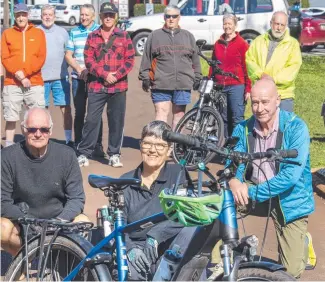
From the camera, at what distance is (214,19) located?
24.5m

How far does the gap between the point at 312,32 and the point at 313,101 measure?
1333cm

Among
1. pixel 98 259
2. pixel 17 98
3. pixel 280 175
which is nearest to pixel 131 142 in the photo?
pixel 17 98

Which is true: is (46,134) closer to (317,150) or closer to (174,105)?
→ (174,105)

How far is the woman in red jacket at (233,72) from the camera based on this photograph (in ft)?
35.0

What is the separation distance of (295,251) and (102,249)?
153 cm

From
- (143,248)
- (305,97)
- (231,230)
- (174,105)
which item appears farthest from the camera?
(305,97)

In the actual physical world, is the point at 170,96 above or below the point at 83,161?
above

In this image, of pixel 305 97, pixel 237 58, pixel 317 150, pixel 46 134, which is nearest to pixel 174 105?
pixel 237 58

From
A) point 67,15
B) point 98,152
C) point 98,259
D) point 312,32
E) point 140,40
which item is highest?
point 98,259

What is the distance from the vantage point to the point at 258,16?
2409 centimetres

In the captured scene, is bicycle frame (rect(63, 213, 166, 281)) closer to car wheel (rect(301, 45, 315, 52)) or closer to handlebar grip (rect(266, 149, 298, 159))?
handlebar grip (rect(266, 149, 298, 159))

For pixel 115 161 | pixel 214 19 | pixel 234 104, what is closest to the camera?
pixel 115 161

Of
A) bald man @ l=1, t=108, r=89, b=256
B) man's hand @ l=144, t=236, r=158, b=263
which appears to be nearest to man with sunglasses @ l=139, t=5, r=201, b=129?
bald man @ l=1, t=108, r=89, b=256

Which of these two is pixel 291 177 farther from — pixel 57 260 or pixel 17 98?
pixel 17 98
